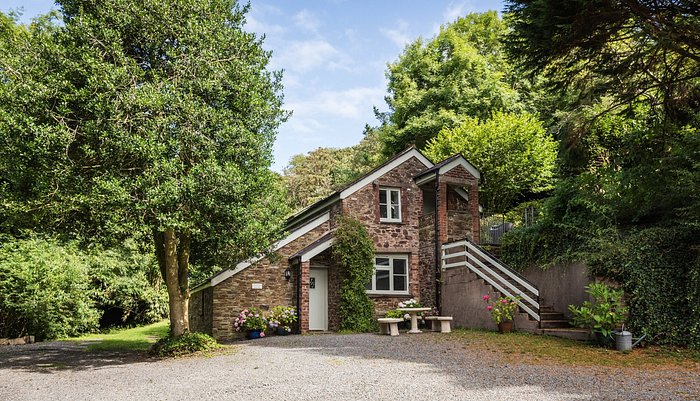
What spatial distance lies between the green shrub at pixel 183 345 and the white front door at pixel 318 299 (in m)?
5.76

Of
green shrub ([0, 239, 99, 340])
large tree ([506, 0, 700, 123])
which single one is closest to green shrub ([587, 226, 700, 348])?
large tree ([506, 0, 700, 123])

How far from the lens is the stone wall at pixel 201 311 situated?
54.9 ft

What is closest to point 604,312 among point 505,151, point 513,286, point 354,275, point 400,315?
point 513,286

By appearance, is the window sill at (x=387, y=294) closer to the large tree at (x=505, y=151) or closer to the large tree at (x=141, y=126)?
the large tree at (x=141, y=126)

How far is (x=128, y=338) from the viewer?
19047 mm

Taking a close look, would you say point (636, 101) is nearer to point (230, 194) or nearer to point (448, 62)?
point (230, 194)

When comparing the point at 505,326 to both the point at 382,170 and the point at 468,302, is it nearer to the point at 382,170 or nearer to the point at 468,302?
the point at 468,302

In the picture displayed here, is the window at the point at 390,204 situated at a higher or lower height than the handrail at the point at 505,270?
higher

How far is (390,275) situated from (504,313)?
5.02 m

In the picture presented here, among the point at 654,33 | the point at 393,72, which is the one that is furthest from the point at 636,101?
the point at 393,72

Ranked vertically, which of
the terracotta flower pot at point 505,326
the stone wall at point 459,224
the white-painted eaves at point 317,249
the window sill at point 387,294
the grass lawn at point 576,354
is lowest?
the grass lawn at point 576,354

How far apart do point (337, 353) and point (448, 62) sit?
24135 mm

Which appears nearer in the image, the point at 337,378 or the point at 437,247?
the point at 337,378

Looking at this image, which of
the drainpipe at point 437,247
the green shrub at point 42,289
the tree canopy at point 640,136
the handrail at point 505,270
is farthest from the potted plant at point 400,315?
the green shrub at point 42,289
